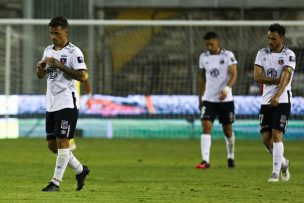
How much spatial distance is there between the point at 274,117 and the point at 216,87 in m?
3.34

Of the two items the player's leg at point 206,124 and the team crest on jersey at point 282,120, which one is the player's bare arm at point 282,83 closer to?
the team crest on jersey at point 282,120

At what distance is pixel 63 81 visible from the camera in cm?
1198

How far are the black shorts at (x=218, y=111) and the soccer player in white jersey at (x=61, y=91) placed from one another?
17.1 ft

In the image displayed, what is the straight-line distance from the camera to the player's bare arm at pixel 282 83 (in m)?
13.5

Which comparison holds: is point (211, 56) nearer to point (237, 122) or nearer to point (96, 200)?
point (96, 200)

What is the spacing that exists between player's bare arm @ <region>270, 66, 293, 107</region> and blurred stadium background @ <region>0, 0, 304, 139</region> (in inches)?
443

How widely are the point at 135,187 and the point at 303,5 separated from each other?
2266 cm

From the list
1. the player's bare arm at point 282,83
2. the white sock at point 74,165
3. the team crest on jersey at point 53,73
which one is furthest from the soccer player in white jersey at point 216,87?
the team crest on jersey at point 53,73

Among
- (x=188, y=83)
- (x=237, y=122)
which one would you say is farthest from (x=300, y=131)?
(x=188, y=83)

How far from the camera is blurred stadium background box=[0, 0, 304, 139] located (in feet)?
86.1

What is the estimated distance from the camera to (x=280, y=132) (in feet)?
45.3

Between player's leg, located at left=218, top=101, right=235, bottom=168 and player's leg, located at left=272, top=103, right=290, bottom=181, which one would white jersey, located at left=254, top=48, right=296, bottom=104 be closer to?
player's leg, located at left=272, top=103, right=290, bottom=181

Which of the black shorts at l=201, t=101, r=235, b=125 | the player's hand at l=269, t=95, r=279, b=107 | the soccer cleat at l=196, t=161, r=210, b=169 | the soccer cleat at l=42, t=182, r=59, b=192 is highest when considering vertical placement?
the player's hand at l=269, t=95, r=279, b=107

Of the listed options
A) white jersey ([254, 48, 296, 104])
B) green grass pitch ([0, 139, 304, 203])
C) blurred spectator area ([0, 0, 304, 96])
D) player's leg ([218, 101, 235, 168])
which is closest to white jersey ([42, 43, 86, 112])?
green grass pitch ([0, 139, 304, 203])
